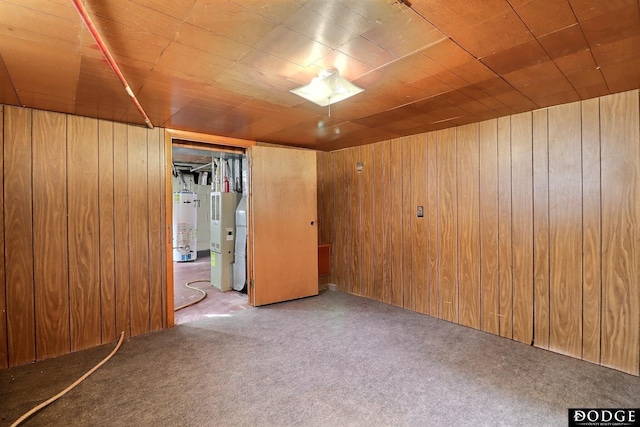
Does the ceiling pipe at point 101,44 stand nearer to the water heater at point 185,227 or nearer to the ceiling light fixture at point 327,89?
the ceiling light fixture at point 327,89

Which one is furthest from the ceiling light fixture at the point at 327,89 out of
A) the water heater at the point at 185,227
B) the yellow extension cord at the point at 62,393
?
the water heater at the point at 185,227

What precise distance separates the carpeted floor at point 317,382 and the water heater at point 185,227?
443 centimetres

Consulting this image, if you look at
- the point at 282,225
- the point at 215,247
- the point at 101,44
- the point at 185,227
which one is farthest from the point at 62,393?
the point at 185,227

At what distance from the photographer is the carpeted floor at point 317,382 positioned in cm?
190

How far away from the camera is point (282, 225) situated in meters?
4.14

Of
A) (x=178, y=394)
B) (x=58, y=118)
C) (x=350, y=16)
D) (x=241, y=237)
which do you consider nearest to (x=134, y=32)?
(x=350, y=16)

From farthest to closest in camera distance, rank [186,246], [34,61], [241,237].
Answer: [186,246] < [241,237] < [34,61]

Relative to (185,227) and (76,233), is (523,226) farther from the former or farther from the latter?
(185,227)

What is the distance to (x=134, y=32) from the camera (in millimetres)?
1453

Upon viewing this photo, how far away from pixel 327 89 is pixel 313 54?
38cm

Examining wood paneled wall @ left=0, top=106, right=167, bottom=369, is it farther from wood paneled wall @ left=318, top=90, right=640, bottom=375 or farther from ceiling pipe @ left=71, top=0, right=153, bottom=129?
wood paneled wall @ left=318, top=90, right=640, bottom=375

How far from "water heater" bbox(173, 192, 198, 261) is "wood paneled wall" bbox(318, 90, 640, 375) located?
4.89 m

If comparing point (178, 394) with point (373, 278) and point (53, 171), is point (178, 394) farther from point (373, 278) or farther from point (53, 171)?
point (373, 278)

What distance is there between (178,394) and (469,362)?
223cm
